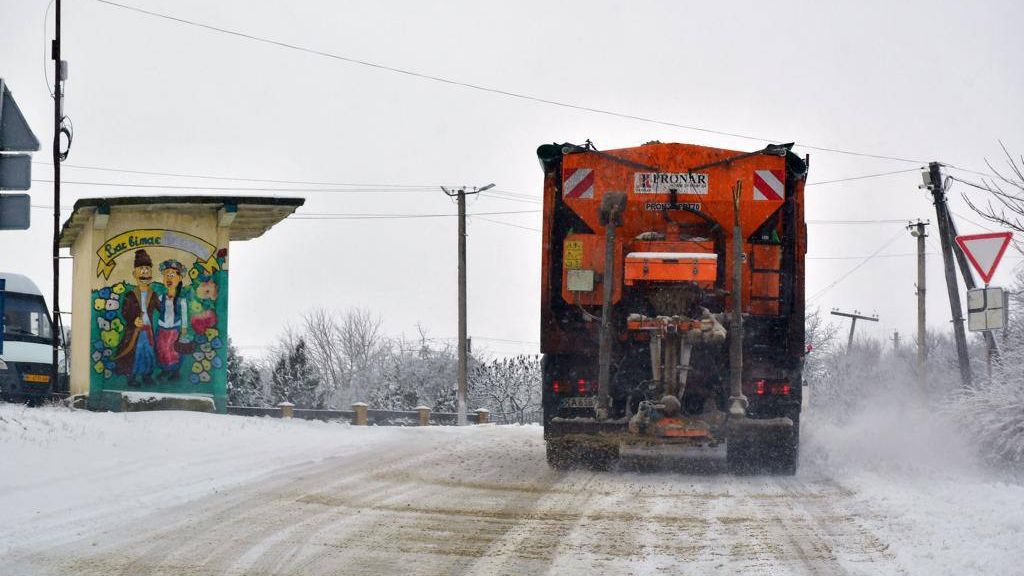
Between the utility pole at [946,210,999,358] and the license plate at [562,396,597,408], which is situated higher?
the utility pole at [946,210,999,358]

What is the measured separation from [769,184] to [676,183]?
94 cm

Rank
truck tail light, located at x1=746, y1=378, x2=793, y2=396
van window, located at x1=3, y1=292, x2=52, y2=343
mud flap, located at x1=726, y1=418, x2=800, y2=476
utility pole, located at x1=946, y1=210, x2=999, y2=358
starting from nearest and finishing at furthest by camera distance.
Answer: mud flap, located at x1=726, y1=418, x2=800, y2=476
truck tail light, located at x1=746, y1=378, x2=793, y2=396
utility pole, located at x1=946, y1=210, x2=999, y2=358
van window, located at x1=3, y1=292, x2=52, y2=343

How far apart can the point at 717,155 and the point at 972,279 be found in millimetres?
11265

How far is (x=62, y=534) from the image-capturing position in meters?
7.22

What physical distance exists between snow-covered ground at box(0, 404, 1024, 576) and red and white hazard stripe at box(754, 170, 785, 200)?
2872 millimetres

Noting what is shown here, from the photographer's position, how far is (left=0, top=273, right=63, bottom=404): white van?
67.1 ft

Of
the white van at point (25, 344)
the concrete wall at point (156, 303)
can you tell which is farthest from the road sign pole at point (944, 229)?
the white van at point (25, 344)

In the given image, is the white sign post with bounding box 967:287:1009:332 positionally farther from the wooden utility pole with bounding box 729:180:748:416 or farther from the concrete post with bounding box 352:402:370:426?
the concrete post with bounding box 352:402:370:426

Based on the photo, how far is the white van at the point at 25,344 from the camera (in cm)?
2044

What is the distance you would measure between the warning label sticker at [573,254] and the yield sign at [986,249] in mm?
4037

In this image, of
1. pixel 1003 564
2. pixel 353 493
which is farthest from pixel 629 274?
pixel 1003 564

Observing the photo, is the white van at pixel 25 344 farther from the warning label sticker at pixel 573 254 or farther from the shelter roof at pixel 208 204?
the warning label sticker at pixel 573 254

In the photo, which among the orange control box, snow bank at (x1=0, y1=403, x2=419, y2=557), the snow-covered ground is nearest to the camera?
the snow-covered ground

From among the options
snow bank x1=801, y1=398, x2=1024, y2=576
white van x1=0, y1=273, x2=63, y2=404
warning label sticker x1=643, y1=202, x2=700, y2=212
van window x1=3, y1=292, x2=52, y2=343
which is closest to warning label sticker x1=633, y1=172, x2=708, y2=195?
warning label sticker x1=643, y1=202, x2=700, y2=212
